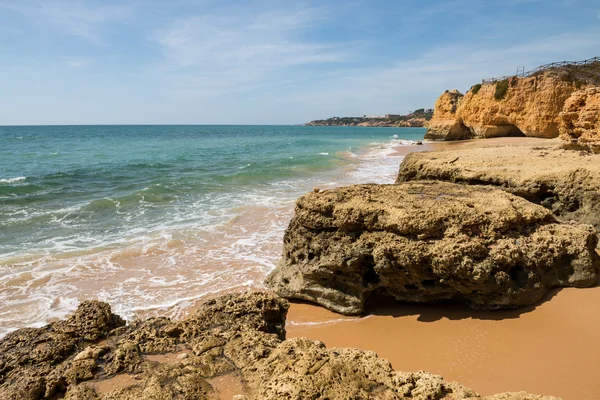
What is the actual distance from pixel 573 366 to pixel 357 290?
112 inches

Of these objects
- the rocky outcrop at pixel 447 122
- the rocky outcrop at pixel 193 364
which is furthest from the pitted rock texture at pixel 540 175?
the rocky outcrop at pixel 447 122

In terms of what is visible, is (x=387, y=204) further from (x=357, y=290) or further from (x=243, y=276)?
(x=243, y=276)

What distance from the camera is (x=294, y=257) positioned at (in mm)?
6688

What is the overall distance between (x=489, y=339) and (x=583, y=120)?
400 inches

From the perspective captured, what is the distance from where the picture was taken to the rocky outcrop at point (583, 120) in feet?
37.0

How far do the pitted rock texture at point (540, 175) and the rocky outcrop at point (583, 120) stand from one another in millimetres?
1958

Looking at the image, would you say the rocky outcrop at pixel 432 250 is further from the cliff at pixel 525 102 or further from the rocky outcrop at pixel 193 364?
the cliff at pixel 525 102

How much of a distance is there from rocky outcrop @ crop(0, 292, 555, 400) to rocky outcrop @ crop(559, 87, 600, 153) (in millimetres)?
11748

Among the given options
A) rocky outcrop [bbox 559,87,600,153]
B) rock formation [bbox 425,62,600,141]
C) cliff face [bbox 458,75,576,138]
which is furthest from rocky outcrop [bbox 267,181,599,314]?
cliff face [bbox 458,75,576,138]

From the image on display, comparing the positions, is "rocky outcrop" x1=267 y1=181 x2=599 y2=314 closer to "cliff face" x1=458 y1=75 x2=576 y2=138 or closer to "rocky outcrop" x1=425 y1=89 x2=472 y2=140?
"cliff face" x1=458 y1=75 x2=576 y2=138

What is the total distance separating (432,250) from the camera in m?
5.31

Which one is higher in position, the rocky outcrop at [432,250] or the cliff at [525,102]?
the cliff at [525,102]

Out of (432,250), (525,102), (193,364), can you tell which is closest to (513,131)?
(525,102)

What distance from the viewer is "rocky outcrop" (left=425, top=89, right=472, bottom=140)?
130 ft
